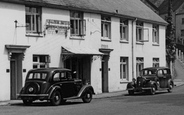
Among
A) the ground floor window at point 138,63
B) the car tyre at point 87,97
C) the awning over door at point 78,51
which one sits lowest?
the car tyre at point 87,97

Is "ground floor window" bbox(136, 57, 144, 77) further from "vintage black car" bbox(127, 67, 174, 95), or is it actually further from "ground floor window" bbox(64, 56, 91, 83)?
"ground floor window" bbox(64, 56, 91, 83)

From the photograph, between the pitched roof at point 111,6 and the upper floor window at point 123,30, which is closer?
the pitched roof at point 111,6

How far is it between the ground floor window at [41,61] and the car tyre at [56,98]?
565cm

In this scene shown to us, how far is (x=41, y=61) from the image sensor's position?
25.8 m

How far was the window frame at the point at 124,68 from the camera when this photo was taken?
3350 centimetres

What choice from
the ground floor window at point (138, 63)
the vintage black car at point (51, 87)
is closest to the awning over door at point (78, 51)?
the vintage black car at point (51, 87)

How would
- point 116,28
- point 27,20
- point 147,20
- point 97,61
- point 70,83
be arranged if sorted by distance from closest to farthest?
point 70,83
point 27,20
point 97,61
point 116,28
point 147,20

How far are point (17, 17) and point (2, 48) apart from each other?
7.06 feet

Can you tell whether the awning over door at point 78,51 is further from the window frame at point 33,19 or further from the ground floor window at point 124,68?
the ground floor window at point 124,68

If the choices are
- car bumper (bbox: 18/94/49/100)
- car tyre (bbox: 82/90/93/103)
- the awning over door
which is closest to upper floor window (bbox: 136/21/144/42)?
the awning over door

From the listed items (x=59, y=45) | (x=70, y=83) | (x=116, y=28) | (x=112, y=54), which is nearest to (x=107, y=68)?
(x=112, y=54)

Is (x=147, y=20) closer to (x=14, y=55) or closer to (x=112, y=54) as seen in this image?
(x=112, y=54)

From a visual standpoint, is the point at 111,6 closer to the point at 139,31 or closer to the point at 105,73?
the point at 139,31

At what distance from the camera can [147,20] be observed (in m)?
36.5
